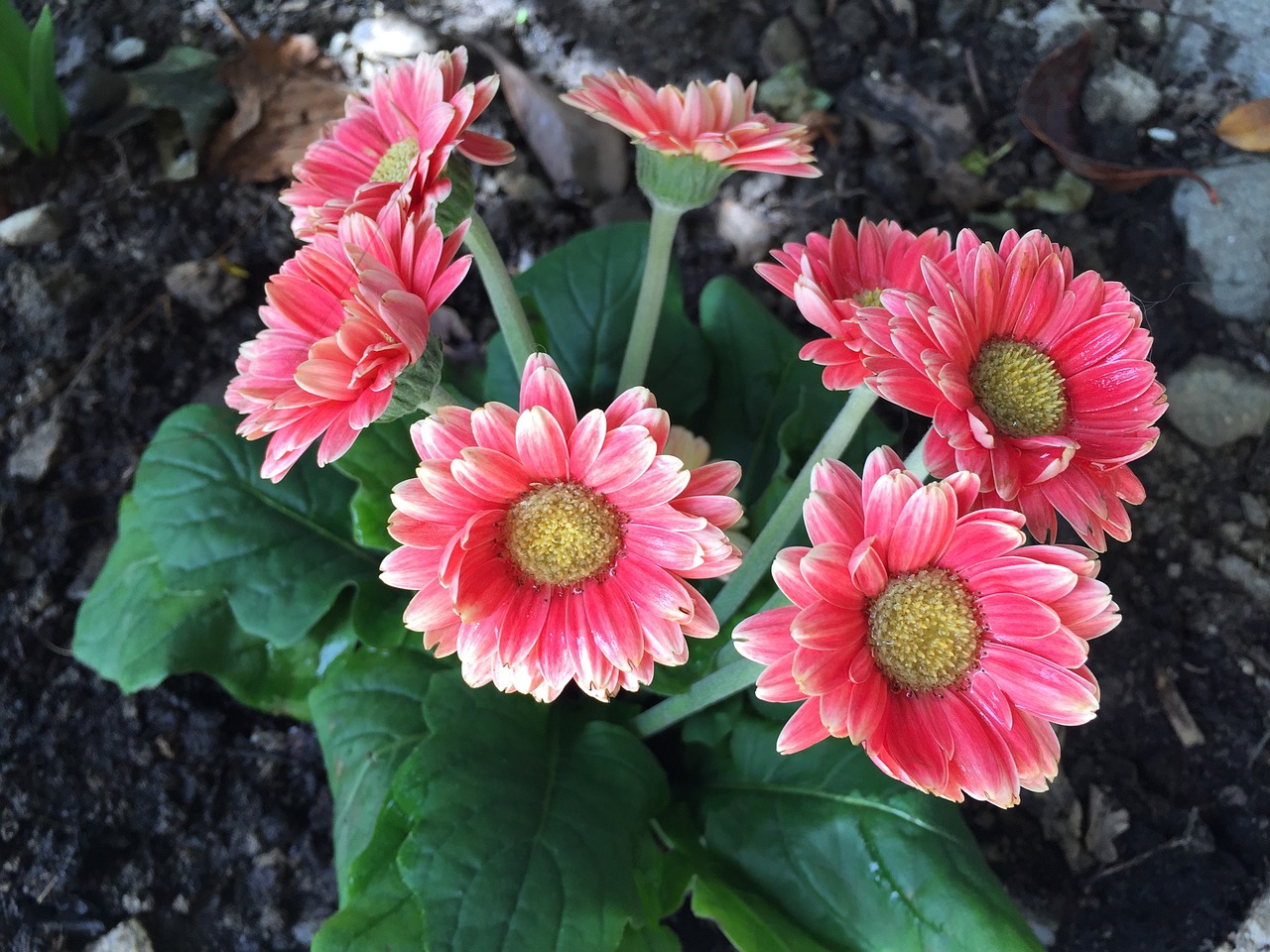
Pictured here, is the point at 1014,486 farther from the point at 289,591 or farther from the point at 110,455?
the point at 110,455

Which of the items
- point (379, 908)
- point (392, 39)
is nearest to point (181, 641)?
point (379, 908)

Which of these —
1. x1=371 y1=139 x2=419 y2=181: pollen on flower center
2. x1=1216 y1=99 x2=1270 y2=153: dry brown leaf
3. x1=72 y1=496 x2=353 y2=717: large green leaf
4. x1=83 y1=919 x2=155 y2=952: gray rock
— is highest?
x1=371 y1=139 x2=419 y2=181: pollen on flower center

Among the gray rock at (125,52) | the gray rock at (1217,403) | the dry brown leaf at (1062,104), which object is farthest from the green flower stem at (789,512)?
the gray rock at (125,52)

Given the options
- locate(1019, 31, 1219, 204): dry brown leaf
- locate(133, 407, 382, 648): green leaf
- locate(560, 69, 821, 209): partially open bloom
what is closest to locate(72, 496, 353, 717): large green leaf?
locate(133, 407, 382, 648): green leaf

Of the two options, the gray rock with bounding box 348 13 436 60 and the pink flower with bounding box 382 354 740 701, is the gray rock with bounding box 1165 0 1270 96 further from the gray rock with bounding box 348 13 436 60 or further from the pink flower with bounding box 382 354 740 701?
the pink flower with bounding box 382 354 740 701

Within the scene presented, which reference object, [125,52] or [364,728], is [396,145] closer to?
[364,728]

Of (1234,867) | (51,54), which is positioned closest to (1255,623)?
(1234,867)
